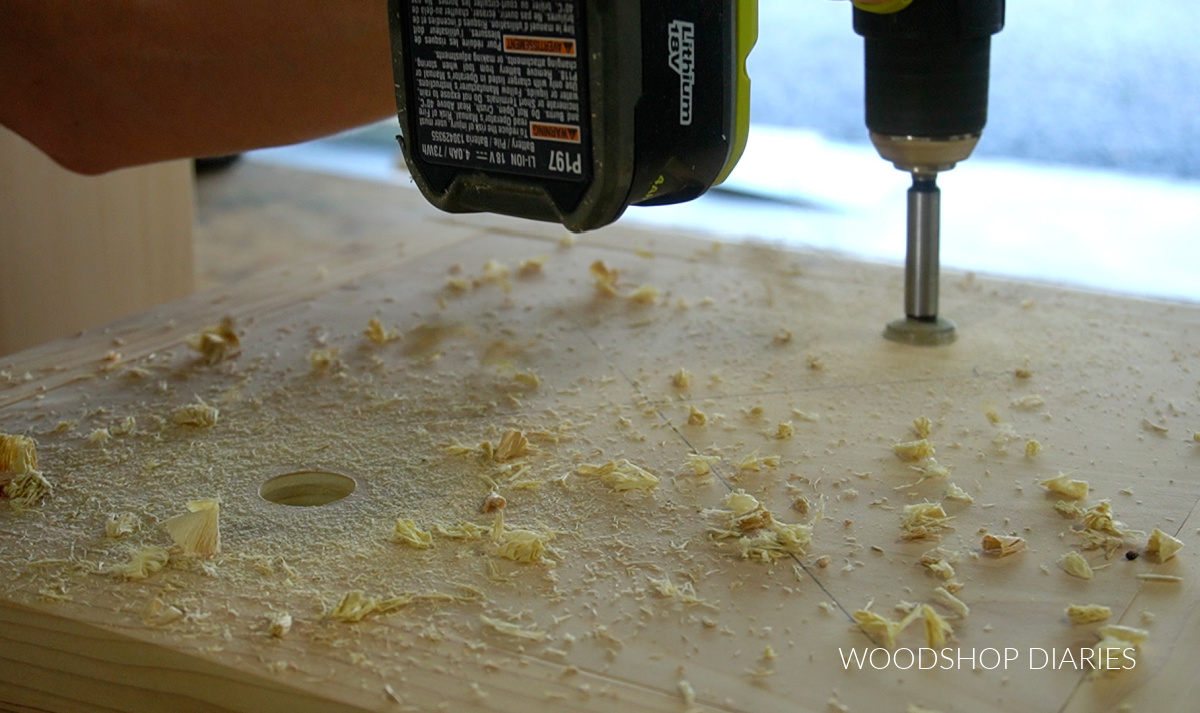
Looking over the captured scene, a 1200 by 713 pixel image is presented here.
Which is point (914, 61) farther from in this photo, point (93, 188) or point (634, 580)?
point (93, 188)

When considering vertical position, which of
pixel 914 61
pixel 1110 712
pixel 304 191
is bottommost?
pixel 304 191

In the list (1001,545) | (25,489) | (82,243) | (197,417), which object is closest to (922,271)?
(1001,545)

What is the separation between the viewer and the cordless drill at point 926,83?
870 millimetres

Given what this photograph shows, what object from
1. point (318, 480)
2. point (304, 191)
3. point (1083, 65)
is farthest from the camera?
point (1083, 65)

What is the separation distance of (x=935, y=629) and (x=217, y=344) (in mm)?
663

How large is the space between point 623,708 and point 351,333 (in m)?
0.59

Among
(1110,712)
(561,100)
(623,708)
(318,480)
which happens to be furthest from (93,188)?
(1110,712)

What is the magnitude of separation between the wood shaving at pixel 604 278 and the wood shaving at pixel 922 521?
0.48 m

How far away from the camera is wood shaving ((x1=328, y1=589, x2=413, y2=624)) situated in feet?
1.98

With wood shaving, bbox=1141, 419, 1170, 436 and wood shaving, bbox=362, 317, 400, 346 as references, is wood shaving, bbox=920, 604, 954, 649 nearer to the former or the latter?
wood shaving, bbox=1141, 419, 1170, 436

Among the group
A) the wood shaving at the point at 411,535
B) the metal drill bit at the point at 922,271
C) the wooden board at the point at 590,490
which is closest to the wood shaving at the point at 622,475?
the wooden board at the point at 590,490

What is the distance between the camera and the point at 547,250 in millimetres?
1268

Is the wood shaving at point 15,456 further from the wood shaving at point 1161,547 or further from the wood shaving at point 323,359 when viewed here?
the wood shaving at point 1161,547

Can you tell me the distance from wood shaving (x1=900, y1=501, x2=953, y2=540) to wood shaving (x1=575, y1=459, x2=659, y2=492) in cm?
16
